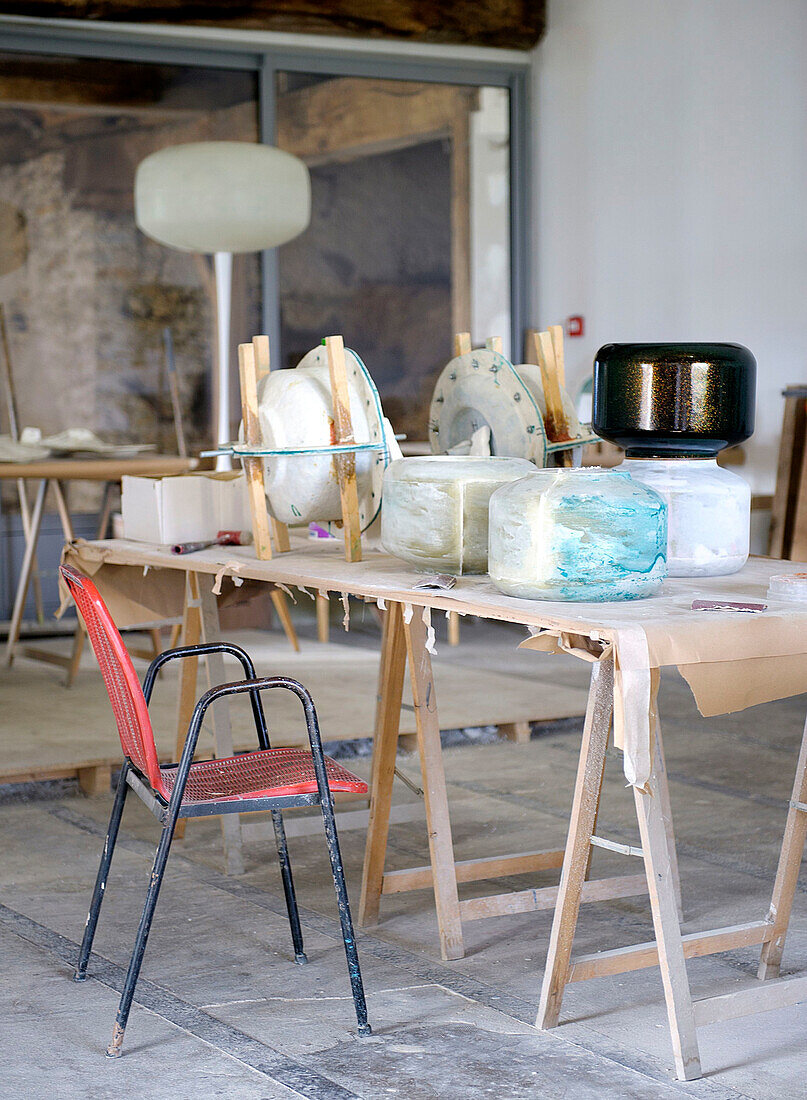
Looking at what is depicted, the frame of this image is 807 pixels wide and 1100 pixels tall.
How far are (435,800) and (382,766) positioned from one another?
0.21 m

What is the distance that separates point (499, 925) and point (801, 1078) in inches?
31.1

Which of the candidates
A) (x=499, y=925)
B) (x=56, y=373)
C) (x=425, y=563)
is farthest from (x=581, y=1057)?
(x=56, y=373)

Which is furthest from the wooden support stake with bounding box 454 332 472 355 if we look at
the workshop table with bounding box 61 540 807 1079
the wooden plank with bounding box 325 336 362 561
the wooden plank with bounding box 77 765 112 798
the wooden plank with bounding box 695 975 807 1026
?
the wooden plank with bounding box 77 765 112 798

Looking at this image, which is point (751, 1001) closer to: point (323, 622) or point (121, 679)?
point (121, 679)

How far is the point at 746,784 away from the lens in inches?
149

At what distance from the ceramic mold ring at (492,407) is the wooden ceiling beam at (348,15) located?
12.1 feet

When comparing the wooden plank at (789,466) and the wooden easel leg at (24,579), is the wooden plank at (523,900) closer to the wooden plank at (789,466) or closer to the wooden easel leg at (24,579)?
the wooden plank at (789,466)

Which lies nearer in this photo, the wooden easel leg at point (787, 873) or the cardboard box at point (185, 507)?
the wooden easel leg at point (787, 873)

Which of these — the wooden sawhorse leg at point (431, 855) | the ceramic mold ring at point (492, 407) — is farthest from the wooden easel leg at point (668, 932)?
the ceramic mold ring at point (492, 407)

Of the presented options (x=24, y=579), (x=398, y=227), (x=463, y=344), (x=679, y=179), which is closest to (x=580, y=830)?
(x=463, y=344)

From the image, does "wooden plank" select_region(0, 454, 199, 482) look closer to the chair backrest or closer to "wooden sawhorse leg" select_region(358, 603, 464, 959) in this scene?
"wooden sawhorse leg" select_region(358, 603, 464, 959)

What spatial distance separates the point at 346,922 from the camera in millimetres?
2229

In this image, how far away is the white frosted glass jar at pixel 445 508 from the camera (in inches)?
95.0

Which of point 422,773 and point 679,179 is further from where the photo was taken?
point 679,179
